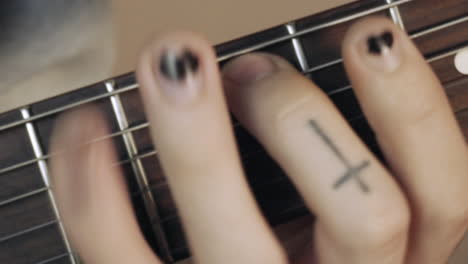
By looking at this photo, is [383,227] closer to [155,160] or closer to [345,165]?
[345,165]

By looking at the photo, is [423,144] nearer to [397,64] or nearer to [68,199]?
[397,64]

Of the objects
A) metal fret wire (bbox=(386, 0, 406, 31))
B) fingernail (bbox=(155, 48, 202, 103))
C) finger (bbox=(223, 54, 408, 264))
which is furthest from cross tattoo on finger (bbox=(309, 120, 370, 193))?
metal fret wire (bbox=(386, 0, 406, 31))

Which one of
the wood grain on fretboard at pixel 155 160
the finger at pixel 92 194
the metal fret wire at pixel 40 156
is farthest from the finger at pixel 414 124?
the metal fret wire at pixel 40 156

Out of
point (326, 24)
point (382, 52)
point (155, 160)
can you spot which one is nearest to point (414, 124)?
point (382, 52)

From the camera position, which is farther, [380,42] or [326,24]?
[326,24]

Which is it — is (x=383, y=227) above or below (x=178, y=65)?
below

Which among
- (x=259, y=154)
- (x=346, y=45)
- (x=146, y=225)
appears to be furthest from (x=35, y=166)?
(x=346, y=45)

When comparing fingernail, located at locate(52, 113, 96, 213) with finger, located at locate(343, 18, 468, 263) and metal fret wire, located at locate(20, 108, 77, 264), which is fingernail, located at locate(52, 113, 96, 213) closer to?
metal fret wire, located at locate(20, 108, 77, 264)
